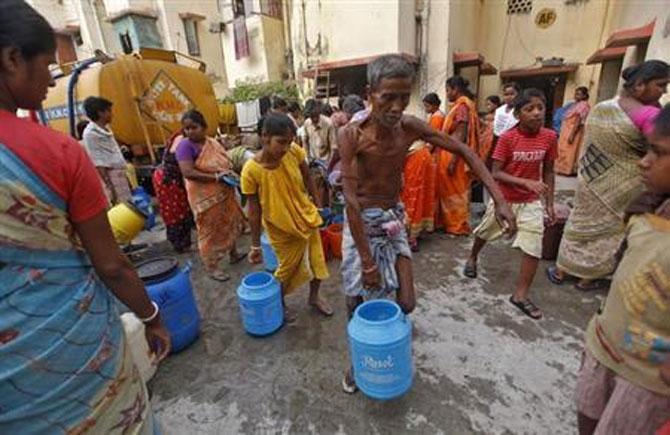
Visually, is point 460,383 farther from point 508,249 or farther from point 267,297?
point 508,249

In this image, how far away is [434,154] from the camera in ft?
15.4

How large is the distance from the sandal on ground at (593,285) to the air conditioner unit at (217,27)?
733 inches

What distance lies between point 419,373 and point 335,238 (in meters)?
1.98

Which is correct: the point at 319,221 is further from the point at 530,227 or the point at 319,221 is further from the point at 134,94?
the point at 134,94

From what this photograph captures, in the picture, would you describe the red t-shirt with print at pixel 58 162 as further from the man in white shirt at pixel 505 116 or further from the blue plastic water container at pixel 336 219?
the man in white shirt at pixel 505 116

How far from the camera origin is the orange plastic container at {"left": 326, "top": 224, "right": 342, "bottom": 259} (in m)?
4.10

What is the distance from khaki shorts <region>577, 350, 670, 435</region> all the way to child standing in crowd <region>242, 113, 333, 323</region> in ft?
6.63

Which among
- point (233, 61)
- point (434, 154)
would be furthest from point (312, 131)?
point (233, 61)

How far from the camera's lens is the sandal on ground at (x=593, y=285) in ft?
10.7

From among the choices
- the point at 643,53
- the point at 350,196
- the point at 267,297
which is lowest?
the point at 267,297

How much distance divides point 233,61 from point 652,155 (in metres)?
18.6

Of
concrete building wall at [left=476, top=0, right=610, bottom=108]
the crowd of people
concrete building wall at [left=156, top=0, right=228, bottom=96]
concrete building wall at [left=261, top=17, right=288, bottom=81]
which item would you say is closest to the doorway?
concrete building wall at [left=476, top=0, right=610, bottom=108]

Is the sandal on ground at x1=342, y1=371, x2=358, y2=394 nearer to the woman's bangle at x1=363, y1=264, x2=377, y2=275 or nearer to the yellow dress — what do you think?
the woman's bangle at x1=363, y1=264, x2=377, y2=275

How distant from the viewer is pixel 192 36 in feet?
58.3
